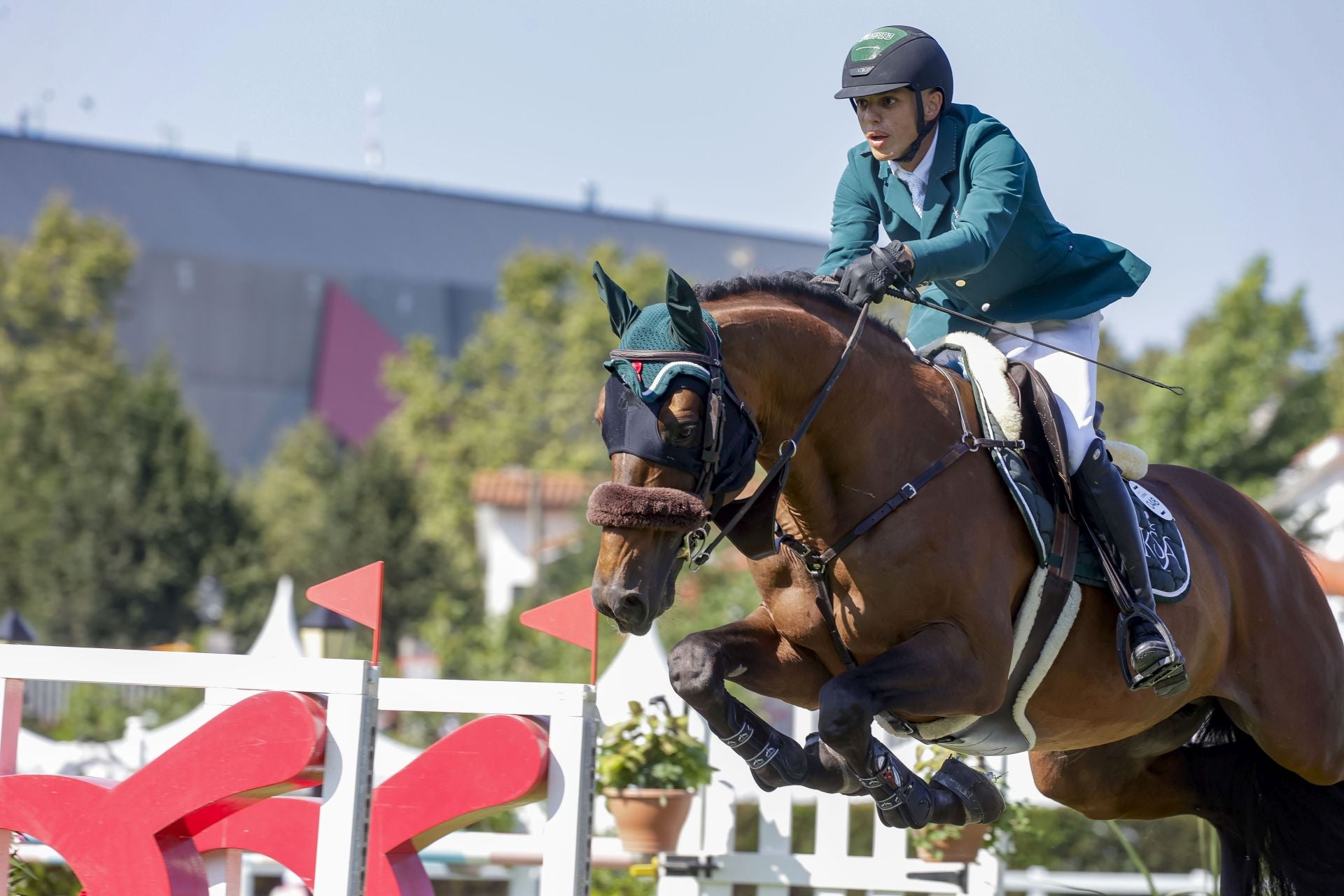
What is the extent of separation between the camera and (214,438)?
48438mm

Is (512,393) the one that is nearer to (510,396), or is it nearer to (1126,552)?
(510,396)

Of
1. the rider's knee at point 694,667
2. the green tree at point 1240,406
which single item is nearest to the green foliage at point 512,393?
the green tree at point 1240,406

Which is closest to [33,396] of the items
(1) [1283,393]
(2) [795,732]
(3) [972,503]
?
(1) [1283,393]

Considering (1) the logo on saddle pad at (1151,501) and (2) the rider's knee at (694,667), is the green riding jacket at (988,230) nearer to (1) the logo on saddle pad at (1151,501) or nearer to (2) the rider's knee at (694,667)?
(1) the logo on saddle pad at (1151,501)

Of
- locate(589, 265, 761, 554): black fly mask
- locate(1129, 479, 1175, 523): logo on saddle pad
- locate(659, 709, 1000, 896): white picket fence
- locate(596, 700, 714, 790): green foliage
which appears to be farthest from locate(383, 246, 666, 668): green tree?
locate(589, 265, 761, 554): black fly mask

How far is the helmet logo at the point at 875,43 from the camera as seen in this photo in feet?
12.5

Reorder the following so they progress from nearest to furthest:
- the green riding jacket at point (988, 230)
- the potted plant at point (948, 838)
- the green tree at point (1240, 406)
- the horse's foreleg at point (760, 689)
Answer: the horse's foreleg at point (760, 689), the green riding jacket at point (988, 230), the potted plant at point (948, 838), the green tree at point (1240, 406)

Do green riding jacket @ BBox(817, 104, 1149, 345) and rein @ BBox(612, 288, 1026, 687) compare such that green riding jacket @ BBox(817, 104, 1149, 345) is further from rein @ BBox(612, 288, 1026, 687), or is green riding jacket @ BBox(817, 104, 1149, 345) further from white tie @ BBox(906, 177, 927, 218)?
rein @ BBox(612, 288, 1026, 687)

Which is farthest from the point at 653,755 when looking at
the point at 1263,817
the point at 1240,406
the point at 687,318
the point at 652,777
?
the point at 1240,406

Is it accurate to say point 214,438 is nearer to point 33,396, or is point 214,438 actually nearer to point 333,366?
point 333,366

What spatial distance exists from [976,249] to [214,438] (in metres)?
47.8

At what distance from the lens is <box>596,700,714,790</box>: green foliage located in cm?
541

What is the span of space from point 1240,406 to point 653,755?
51.3ft

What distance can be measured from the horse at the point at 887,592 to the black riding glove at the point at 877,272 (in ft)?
0.28
